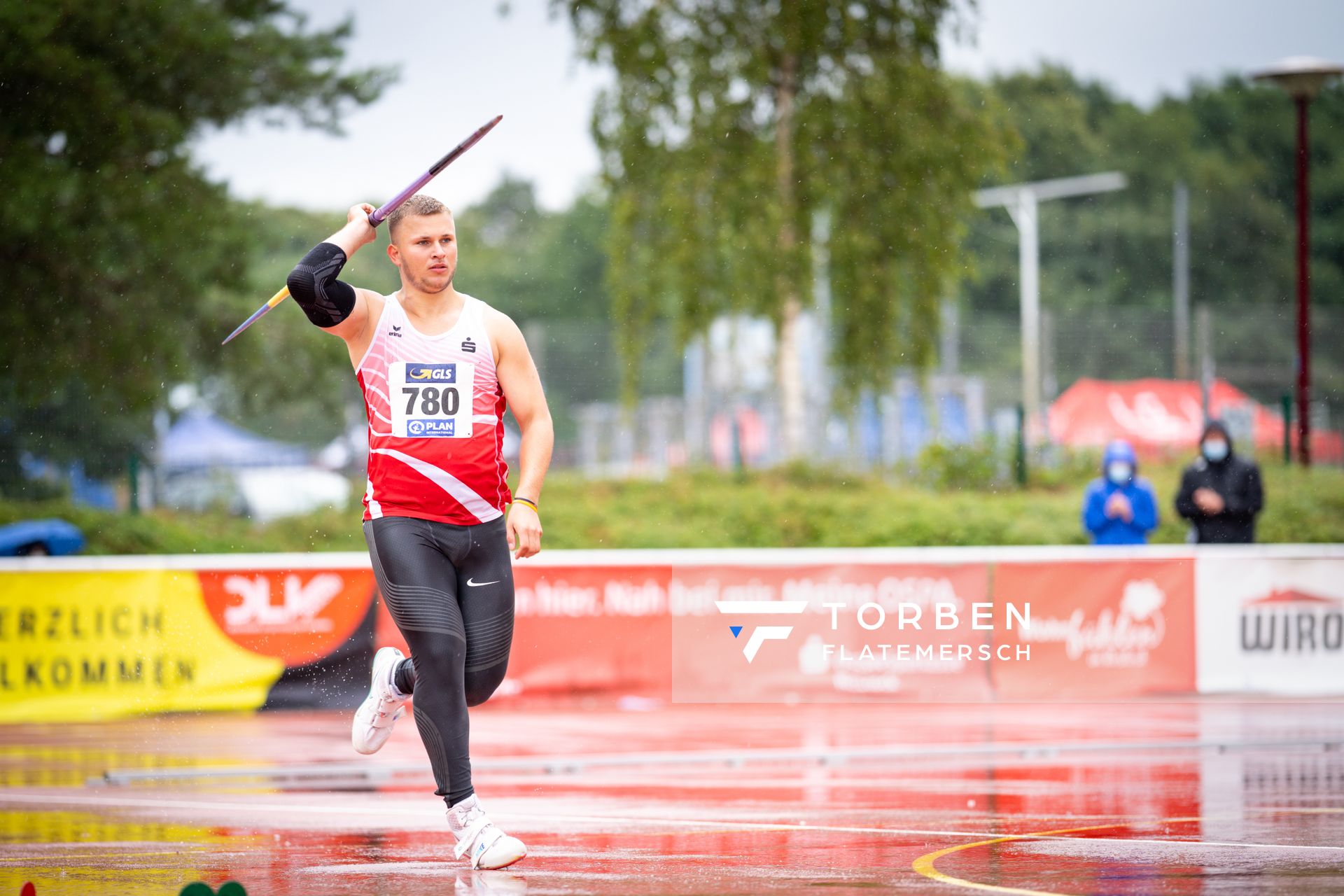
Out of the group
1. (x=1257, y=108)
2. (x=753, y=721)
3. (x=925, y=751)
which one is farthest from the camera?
(x=1257, y=108)

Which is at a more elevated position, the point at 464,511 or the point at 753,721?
the point at 464,511

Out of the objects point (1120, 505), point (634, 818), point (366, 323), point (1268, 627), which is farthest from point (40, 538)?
point (366, 323)

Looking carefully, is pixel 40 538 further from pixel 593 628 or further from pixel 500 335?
pixel 500 335

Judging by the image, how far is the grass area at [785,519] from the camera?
20.6 metres

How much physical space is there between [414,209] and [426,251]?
0.48ft

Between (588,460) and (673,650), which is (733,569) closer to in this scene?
(673,650)

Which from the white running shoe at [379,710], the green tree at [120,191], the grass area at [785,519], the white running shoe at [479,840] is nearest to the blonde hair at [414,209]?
the white running shoe at [379,710]

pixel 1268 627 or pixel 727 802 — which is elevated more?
pixel 1268 627

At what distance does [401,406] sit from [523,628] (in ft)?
27.0

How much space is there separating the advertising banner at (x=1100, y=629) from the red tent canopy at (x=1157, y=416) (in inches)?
→ 317

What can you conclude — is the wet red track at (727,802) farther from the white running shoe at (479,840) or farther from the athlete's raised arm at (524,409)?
the athlete's raised arm at (524,409)

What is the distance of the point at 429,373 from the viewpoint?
5.88 meters

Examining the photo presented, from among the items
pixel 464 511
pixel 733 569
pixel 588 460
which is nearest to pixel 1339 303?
pixel 588 460

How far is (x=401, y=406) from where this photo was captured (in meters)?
5.85
